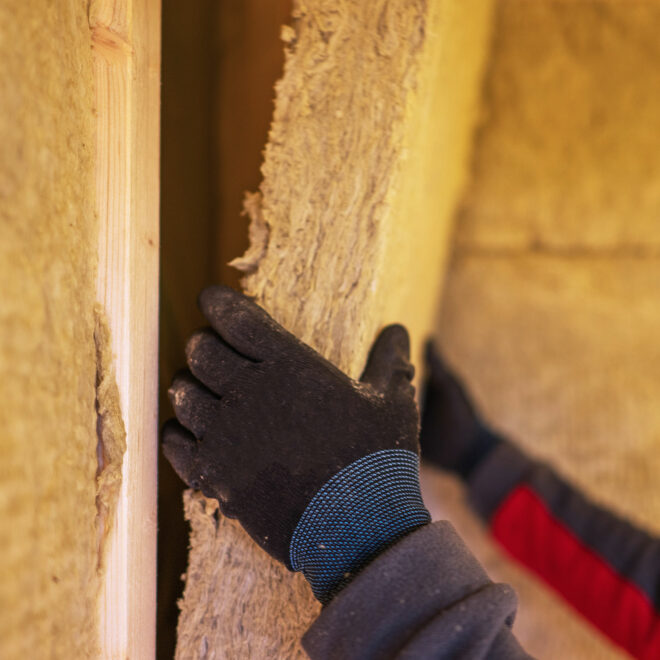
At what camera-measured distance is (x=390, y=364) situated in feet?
2.24

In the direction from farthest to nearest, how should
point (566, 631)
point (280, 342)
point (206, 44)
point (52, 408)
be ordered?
point (566, 631), point (206, 44), point (280, 342), point (52, 408)

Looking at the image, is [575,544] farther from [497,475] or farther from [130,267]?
[130,267]

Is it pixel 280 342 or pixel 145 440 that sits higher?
pixel 280 342

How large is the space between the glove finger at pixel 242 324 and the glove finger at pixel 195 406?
2.4 inches

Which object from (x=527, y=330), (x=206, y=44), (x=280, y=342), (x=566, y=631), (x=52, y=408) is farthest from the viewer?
(x=527, y=330)

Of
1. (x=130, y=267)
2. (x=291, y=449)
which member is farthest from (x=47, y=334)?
(x=291, y=449)

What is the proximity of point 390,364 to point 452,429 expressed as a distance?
767 millimetres

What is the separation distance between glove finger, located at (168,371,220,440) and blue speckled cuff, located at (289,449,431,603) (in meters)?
0.14

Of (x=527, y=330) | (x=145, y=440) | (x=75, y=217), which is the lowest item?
(x=527, y=330)

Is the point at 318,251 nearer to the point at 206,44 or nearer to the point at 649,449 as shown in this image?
the point at 206,44

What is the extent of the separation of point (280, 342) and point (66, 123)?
28 centimetres

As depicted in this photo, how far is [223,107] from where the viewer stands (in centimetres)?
87

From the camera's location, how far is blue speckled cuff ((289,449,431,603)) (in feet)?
1.78

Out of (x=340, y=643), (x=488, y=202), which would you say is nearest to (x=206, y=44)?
(x=340, y=643)
